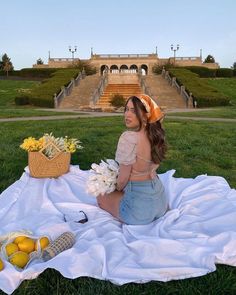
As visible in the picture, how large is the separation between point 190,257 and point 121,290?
2.24 ft

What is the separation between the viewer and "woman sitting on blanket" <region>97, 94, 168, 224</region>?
385 centimetres

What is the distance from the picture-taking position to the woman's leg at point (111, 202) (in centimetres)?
421

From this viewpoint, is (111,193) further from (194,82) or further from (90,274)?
(194,82)

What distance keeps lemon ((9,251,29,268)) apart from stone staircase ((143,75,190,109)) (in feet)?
69.5

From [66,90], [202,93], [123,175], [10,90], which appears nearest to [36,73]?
[10,90]

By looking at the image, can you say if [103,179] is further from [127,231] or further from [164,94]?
[164,94]

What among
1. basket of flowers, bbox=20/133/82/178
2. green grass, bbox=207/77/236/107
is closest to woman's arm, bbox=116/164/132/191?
basket of flowers, bbox=20/133/82/178

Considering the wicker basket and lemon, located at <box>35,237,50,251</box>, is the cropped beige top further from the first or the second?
the wicker basket

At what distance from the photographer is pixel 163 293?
9.54 feet

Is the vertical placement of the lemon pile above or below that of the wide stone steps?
above

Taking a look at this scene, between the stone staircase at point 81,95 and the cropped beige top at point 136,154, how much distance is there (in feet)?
64.2

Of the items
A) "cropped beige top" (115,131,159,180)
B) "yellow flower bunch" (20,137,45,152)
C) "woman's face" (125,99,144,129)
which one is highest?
"woman's face" (125,99,144,129)

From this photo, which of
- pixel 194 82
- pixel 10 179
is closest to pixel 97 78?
pixel 194 82

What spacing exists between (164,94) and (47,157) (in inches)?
1028
